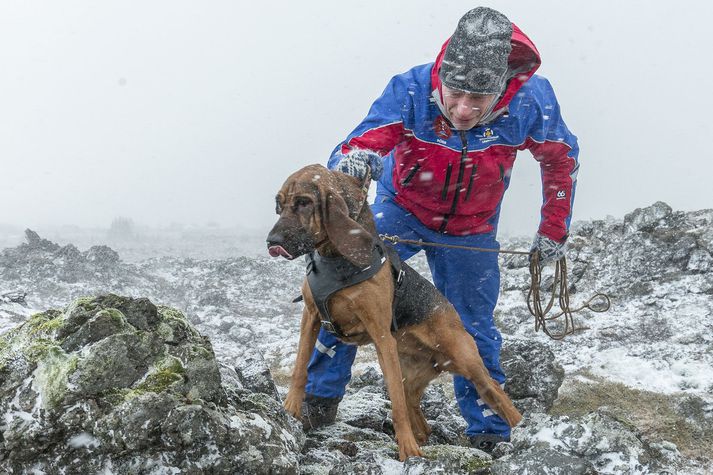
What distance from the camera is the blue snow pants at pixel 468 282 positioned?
4.47 meters

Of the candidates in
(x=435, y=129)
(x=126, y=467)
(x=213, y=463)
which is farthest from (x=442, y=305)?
(x=126, y=467)

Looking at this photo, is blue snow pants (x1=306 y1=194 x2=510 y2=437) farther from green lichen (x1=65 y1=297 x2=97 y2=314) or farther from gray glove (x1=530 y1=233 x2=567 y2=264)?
green lichen (x1=65 y1=297 x2=97 y2=314)

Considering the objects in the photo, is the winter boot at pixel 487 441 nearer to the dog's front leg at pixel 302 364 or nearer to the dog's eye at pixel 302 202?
the dog's front leg at pixel 302 364

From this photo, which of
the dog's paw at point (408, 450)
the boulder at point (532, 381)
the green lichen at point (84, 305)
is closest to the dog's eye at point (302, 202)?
the green lichen at point (84, 305)

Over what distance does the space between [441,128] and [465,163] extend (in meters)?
0.31

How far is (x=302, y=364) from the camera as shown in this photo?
3.53m

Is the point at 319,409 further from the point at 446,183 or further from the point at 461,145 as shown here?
the point at 461,145

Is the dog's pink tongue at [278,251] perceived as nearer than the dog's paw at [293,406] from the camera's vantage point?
Yes

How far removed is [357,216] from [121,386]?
1570mm

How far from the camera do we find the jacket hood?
387 centimetres

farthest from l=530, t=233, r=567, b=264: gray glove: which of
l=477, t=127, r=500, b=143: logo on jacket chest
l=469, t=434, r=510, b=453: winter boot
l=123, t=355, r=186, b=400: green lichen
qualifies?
l=123, t=355, r=186, b=400: green lichen

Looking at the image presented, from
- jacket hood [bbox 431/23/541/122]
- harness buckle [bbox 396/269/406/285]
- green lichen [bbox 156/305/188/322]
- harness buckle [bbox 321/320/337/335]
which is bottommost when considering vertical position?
harness buckle [bbox 321/320/337/335]

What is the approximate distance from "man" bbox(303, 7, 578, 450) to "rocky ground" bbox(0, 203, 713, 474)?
0.49 m

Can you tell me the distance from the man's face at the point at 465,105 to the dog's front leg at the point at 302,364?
159 cm
